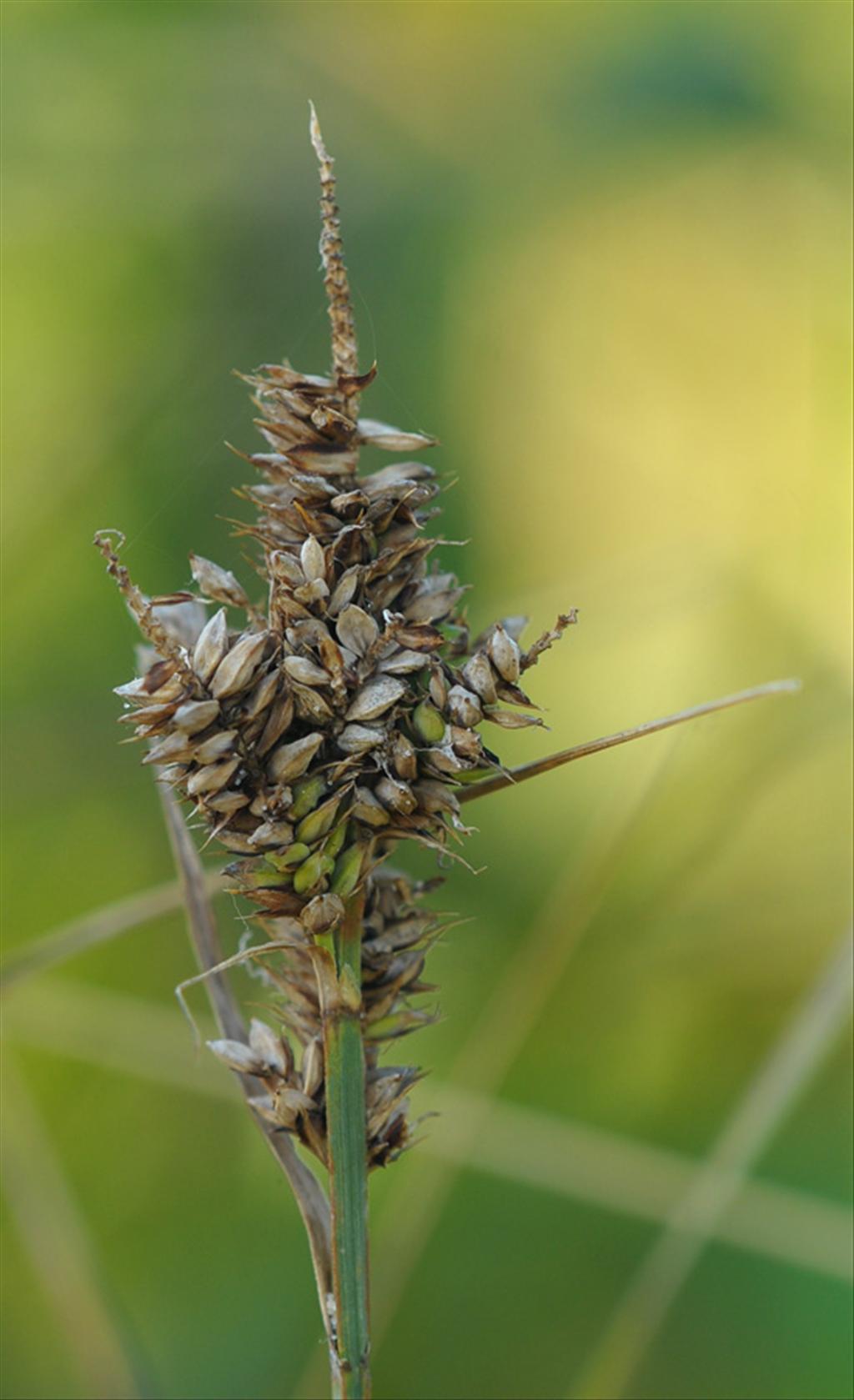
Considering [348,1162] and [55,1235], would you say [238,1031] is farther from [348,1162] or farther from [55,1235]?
[55,1235]

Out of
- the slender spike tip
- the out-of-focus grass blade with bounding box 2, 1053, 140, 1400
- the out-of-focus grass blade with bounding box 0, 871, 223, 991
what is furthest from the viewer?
the out-of-focus grass blade with bounding box 2, 1053, 140, 1400

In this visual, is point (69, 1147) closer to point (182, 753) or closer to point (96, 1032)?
point (96, 1032)

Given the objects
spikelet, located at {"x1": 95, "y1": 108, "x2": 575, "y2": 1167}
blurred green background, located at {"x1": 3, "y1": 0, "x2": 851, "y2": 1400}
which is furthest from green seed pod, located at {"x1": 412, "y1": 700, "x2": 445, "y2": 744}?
blurred green background, located at {"x1": 3, "y1": 0, "x2": 851, "y2": 1400}

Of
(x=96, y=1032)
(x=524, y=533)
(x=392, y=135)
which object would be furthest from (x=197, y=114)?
(x=96, y=1032)

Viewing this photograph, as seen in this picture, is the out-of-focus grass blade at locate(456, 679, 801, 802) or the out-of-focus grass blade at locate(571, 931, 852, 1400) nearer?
the out-of-focus grass blade at locate(456, 679, 801, 802)

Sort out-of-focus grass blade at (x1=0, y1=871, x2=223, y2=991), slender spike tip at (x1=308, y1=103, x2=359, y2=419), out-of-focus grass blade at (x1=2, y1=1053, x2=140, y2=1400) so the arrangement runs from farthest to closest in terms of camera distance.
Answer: out-of-focus grass blade at (x1=2, y1=1053, x2=140, y2=1400)
out-of-focus grass blade at (x1=0, y1=871, x2=223, y2=991)
slender spike tip at (x1=308, y1=103, x2=359, y2=419)

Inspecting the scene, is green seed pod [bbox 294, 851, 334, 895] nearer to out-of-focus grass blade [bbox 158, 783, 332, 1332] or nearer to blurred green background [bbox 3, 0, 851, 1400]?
out-of-focus grass blade [bbox 158, 783, 332, 1332]

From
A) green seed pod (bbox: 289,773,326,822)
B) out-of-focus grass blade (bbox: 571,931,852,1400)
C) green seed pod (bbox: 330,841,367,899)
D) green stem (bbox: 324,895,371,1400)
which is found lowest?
out-of-focus grass blade (bbox: 571,931,852,1400)

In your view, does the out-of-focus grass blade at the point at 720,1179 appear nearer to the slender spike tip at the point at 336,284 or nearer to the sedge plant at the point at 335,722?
the sedge plant at the point at 335,722

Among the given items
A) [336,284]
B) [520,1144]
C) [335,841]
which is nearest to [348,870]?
[335,841]
